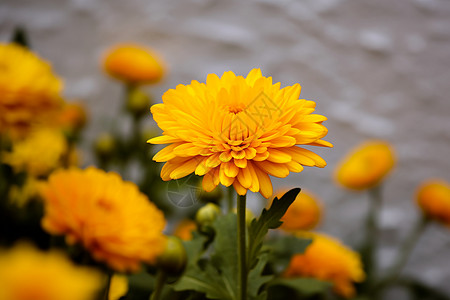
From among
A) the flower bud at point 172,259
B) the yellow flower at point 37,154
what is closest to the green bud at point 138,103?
the yellow flower at point 37,154

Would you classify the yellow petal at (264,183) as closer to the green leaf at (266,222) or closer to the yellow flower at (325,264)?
the green leaf at (266,222)

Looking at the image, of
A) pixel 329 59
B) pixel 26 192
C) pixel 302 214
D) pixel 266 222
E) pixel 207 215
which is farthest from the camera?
pixel 329 59

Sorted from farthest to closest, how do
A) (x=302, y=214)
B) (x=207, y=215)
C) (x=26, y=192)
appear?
(x=302, y=214) → (x=26, y=192) → (x=207, y=215)

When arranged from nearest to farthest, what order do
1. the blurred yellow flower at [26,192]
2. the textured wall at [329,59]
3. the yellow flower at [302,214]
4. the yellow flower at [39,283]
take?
the yellow flower at [39,283]
the blurred yellow flower at [26,192]
the yellow flower at [302,214]
the textured wall at [329,59]

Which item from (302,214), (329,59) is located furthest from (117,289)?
(329,59)

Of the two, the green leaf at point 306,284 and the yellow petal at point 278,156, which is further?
the green leaf at point 306,284

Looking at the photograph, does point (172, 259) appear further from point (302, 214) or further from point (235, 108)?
point (302, 214)
